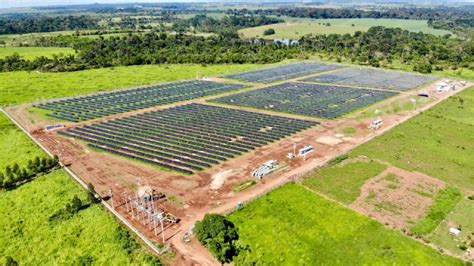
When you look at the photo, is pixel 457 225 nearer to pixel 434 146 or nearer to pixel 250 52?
pixel 434 146

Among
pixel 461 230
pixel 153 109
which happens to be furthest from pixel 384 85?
pixel 461 230

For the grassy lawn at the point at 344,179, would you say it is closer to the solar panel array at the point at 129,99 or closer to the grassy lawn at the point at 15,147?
the grassy lawn at the point at 15,147

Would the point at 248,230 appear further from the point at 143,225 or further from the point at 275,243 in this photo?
the point at 143,225

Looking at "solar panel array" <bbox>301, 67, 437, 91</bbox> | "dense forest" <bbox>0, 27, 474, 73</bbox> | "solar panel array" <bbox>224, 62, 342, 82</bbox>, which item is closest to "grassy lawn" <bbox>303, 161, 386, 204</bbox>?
"solar panel array" <bbox>301, 67, 437, 91</bbox>

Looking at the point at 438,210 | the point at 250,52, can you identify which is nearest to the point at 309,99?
the point at 438,210

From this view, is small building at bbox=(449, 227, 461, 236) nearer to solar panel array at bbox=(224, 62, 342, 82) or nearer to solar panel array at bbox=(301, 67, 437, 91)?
solar panel array at bbox=(301, 67, 437, 91)

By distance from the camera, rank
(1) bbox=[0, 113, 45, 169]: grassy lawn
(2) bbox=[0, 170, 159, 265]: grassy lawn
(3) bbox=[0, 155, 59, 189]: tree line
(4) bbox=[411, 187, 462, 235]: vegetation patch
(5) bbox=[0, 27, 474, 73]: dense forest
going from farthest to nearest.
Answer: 1. (5) bbox=[0, 27, 474, 73]: dense forest
2. (1) bbox=[0, 113, 45, 169]: grassy lawn
3. (3) bbox=[0, 155, 59, 189]: tree line
4. (4) bbox=[411, 187, 462, 235]: vegetation patch
5. (2) bbox=[0, 170, 159, 265]: grassy lawn
